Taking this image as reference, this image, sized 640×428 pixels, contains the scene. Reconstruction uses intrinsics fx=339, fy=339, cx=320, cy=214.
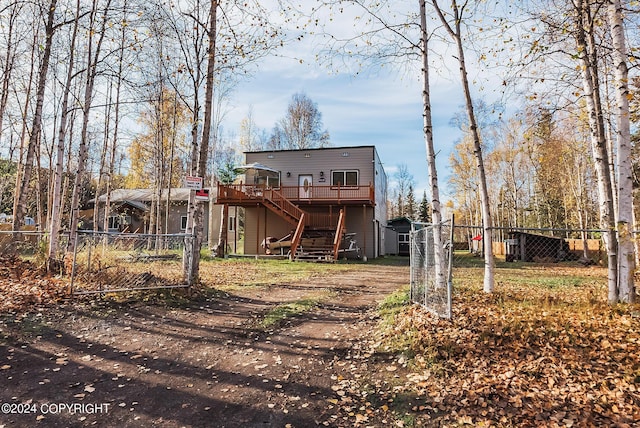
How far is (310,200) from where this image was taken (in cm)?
1950

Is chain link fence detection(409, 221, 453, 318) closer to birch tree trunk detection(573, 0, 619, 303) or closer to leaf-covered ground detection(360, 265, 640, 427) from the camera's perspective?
leaf-covered ground detection(360, 265, 640, 427)

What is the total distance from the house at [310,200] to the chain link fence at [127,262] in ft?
32.5

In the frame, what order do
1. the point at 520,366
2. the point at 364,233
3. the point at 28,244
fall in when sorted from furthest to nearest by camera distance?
1. the point at 364,233
2. the point at 28,244
3. the point at 520,366

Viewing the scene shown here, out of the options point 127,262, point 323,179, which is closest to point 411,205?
point 323,179

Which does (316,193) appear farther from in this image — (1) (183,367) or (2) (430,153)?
(1) (183,367)

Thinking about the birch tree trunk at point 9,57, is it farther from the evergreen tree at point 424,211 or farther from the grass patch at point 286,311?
the evergreen tree at point 424,211

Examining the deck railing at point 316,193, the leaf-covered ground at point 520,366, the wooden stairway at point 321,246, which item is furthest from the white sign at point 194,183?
the deck railing at point 316,193

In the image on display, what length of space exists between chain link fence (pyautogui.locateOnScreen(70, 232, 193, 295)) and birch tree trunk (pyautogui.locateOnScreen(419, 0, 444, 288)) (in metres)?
5.24

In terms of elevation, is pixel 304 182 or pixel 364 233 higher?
pixel 304 182

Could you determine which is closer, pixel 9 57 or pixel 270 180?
pixel 9 57

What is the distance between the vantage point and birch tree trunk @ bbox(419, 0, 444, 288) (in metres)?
5.98

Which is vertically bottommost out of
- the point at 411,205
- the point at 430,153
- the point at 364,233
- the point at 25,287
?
the point at 25,287

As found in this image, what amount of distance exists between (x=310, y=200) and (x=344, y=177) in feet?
10.7

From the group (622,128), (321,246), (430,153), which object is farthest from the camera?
(321,246)
